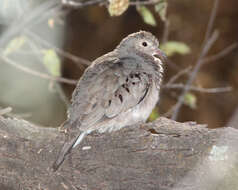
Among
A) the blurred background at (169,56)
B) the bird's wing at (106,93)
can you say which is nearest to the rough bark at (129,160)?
the bird's wing at (106,93)

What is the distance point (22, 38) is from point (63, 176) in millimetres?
1948

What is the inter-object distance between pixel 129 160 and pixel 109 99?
26.0 inches

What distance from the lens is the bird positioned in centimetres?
434

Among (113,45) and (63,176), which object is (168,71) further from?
(63,176)

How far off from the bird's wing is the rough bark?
0.23 meters

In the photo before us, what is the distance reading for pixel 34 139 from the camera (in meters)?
4.35

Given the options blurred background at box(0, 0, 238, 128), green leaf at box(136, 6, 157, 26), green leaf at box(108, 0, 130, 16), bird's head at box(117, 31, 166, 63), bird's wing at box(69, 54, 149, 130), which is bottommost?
blurred background at box(0, 0, 238, 128)

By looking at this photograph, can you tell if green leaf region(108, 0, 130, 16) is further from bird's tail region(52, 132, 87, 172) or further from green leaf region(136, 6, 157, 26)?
bird's tail region(52, 132, 87, 172)

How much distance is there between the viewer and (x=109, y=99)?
444 cm

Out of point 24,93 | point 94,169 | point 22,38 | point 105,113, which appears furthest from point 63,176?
point 24,93

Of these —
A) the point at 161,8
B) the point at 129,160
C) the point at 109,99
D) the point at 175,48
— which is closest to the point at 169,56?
the point at 175,48

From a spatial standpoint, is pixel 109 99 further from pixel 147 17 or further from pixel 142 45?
pixel 142 45

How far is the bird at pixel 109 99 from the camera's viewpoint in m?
4.34

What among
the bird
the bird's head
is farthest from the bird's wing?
the bird's head
